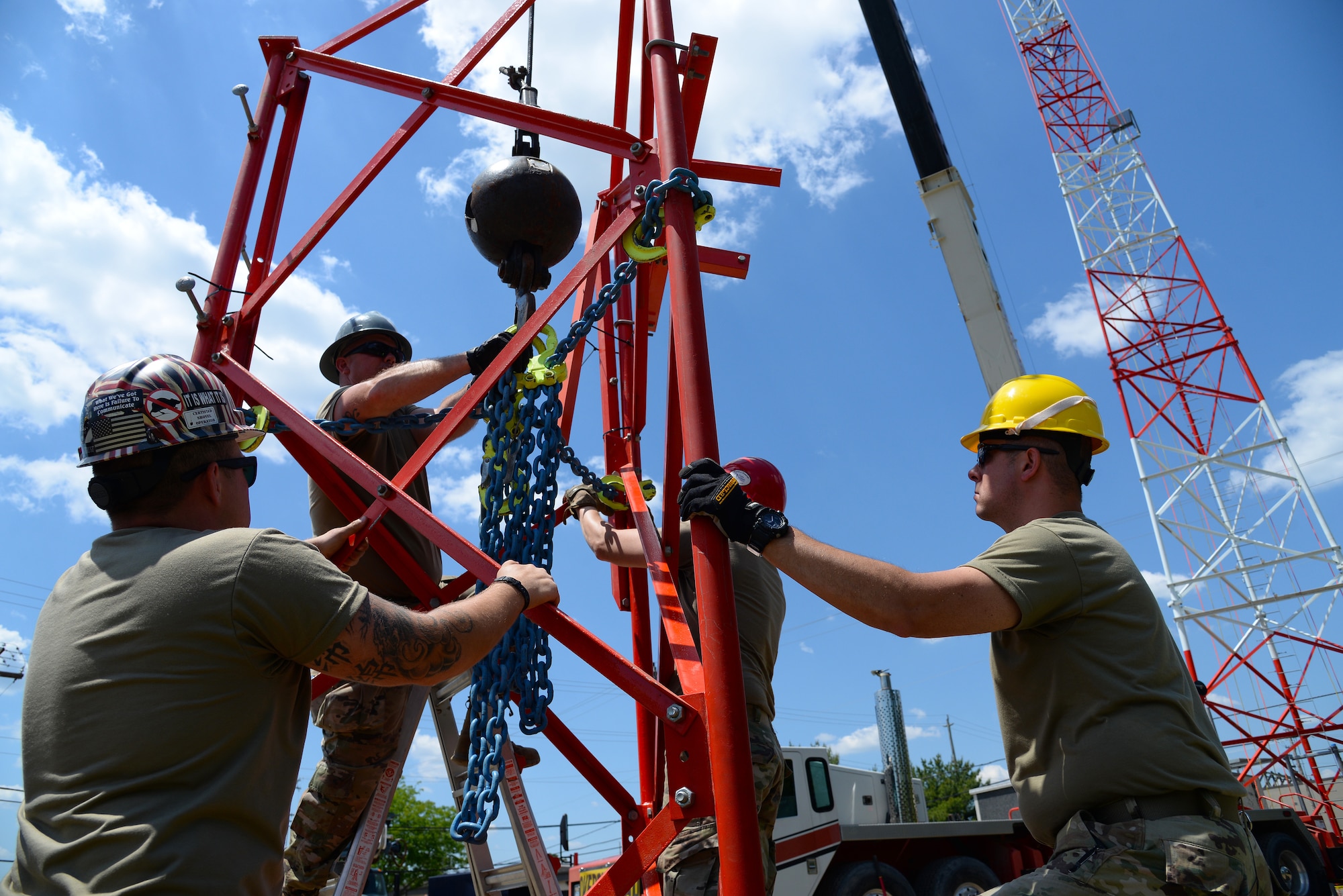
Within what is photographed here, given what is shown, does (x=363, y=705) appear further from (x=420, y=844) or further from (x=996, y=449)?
(x=420, y=844)

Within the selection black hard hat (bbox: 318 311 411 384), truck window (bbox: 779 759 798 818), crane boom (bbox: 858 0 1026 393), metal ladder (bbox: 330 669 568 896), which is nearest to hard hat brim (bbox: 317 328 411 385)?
black hard hat (bbox: 318 311 411 384)

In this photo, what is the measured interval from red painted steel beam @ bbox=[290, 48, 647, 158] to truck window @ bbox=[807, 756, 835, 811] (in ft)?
28.6

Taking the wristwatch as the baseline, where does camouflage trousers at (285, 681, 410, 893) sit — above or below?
below

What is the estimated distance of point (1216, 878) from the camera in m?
2.16

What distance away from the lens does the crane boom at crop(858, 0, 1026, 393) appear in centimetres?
991

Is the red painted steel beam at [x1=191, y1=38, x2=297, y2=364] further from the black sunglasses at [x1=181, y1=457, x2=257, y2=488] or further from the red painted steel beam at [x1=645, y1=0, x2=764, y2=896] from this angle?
the red painted steel beam at [x1=645, y1=0, x2=764, y2=896]

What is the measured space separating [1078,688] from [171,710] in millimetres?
2242

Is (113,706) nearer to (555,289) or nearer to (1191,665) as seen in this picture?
(555,289)

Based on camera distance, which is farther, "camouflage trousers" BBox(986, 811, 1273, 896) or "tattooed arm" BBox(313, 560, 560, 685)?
"camouflage trousers" BBox(986, 811, 1273, 896)

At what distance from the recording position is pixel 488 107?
12.6ft

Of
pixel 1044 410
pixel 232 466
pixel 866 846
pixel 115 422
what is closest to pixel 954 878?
pixel 866 846

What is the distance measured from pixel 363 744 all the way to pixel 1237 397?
25.3 m

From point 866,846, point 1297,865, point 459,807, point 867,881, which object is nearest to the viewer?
point 459,807

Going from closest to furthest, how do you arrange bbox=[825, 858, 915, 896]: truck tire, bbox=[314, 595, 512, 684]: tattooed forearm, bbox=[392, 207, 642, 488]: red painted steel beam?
bbox=[314, 595, 512, 684]: tattooed forearm
bbox=[392, 207, 642, 488]: red painted steel beam
bbox=[825, 858, 915, 896]: truck tire
